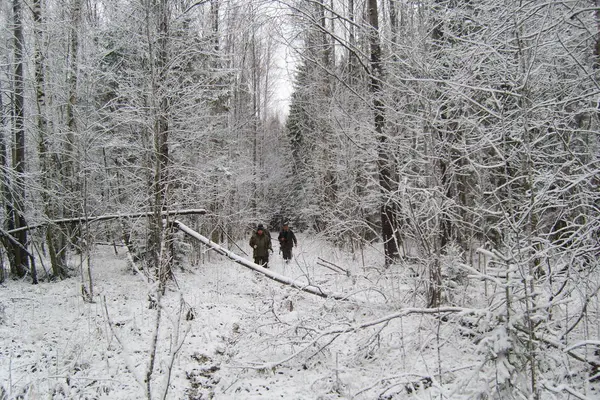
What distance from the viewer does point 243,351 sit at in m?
5.12

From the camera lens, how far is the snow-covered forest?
10.0 feet

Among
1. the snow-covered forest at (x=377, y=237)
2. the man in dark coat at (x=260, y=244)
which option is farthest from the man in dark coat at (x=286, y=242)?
the man in dark coat at (x=260, y=244)

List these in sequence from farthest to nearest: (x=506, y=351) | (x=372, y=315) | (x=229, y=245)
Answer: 1. (x=229, y=245)
2. (x=372, y=315)
3. (x=506, y=351)

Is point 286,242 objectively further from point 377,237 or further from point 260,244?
point 377,237

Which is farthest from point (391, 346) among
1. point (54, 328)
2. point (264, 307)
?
point (54, 328)

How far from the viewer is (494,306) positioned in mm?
2891

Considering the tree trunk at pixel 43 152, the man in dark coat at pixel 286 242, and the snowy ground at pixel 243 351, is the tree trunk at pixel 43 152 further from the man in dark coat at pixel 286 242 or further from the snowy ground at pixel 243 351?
the man in dark coat at pixel 286 242

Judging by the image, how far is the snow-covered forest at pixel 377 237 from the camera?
306 centimetres

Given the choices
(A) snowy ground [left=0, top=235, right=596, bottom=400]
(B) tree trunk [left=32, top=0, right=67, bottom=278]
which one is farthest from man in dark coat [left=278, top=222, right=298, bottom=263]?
(B) tree trunk [left=32, top=0, right=67, bottom=278]

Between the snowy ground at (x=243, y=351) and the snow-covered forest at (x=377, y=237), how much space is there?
4 centimetres

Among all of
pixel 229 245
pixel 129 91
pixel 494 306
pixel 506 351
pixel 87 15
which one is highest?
pixel 87 15

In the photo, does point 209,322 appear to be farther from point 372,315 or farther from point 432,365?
point 432,365

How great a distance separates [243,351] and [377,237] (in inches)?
149

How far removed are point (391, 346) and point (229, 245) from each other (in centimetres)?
1395
